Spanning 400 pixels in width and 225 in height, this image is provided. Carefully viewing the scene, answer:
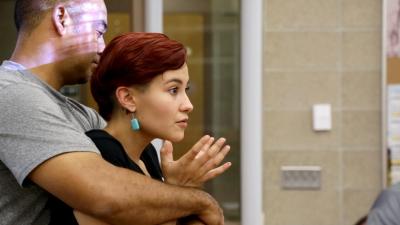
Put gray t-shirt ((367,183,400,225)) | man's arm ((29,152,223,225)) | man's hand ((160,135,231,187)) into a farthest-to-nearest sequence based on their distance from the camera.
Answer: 1. gray t-shirt ((367,183,400,225))
2. man's hand ((160,135,231,187))
3. man's arm ((29,152,223,225))

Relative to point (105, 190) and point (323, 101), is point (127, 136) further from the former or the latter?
point (323, 101)

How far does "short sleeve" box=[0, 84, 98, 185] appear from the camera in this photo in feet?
5.36

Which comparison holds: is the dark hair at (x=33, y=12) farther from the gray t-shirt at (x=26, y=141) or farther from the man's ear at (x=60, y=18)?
the gray t-shirt at (x=26, y=141)

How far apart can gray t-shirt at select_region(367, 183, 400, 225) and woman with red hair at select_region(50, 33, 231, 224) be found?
2.19m

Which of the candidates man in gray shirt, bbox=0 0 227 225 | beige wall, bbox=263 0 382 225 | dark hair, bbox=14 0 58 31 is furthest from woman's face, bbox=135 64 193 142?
beige wall, bbox=263 0 382 225

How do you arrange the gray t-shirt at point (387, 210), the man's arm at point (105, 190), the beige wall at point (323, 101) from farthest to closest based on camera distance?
the beige wall at point (323, 101) < the gray t-shirt at point (387, 210) < the man's arm at point (105, 190)

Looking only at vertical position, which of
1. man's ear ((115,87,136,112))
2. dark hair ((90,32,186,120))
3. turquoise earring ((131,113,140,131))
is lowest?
turquoise earring ((131,113,140,131))

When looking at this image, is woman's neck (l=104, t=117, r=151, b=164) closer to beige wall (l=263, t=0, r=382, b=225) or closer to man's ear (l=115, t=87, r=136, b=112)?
man's ear (l=115, t=87, r=136, b=112)

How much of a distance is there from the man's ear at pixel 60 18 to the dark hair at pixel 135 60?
108 millimetres

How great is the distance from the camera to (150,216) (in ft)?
5.56

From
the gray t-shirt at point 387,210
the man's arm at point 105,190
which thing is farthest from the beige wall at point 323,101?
the man's arm at point 105,190

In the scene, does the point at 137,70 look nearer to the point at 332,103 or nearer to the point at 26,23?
the point at 26,23

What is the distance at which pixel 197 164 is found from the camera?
69.9 inches

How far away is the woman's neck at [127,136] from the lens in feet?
5.93
